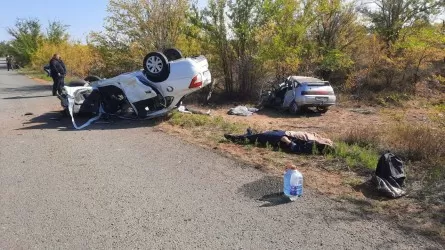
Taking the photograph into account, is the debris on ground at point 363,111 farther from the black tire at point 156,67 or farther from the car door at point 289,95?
the black tire at point 156,67

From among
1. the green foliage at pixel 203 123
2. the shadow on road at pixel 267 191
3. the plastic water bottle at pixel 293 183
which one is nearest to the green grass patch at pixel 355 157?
the shadow on road at pixel 267 191

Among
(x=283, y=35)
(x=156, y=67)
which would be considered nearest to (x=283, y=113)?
(x=283, y=35)

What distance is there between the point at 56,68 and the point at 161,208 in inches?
518

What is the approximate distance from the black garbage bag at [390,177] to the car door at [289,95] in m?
10.4

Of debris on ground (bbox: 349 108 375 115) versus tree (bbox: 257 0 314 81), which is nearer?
debris on ground (bbox: 349 108 375 115)

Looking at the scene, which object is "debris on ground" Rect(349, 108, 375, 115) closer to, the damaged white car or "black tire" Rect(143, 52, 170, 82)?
the damaged white car

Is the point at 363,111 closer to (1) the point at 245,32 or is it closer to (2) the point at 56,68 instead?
(1) the point at 245,32

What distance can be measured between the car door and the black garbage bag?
10.4 meters

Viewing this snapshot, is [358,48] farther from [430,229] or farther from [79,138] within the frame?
[430,229]

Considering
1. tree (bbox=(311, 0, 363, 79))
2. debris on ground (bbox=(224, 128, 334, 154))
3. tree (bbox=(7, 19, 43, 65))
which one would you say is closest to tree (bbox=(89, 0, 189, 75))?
tree (bbox=(311, 0, 363, 79))

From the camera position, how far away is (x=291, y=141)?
7023mm

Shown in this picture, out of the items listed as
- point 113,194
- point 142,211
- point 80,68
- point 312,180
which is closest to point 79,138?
point 113,194

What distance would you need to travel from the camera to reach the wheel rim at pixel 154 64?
953cm

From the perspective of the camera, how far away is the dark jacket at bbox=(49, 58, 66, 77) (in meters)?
15.7
